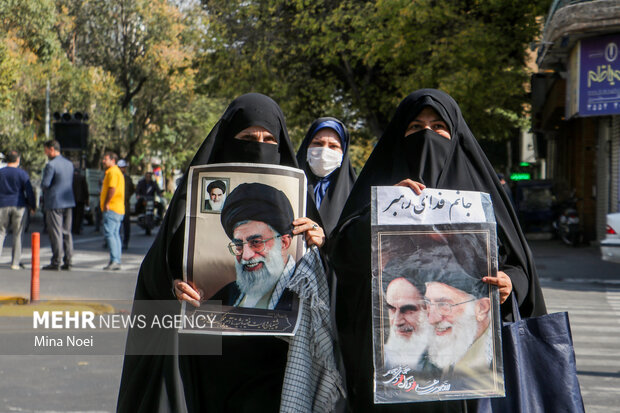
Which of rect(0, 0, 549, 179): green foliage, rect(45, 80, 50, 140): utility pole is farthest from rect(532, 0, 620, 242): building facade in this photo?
rect(45, 80, 50, 140): utility pole

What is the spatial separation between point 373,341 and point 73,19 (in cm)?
3373

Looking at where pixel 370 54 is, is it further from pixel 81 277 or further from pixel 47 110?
pixel 47 110

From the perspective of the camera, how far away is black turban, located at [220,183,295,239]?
287 cm

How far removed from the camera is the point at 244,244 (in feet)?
9.41

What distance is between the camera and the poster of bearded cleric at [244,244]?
2820 millimetres

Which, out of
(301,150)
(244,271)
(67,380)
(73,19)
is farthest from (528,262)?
(73,19)

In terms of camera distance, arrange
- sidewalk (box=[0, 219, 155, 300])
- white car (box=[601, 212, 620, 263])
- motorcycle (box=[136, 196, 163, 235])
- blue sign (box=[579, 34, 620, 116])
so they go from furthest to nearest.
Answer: motorcycle (box=[136, 196, 163, 235]) → blue sign (box=[579, 34, 620, 116]) → white car (box=[601, 212, 620, 263]) → sidewalk (box=[0, 219, 155, 300])

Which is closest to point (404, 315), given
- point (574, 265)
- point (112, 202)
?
point (112, 202)

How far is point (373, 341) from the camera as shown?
268 cm

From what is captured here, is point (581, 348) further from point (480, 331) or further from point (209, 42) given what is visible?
point (209, 42)

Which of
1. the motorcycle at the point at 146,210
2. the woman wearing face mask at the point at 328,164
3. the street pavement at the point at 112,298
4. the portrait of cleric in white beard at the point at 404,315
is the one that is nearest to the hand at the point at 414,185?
the portrait of cleric in white beard at the point at 404,315

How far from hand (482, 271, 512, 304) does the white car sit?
9.82 metres

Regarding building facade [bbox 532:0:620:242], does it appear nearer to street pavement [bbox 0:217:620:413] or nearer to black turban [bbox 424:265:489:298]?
street pavement [bbox 0:217:620:413]

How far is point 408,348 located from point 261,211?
0.69 meters
